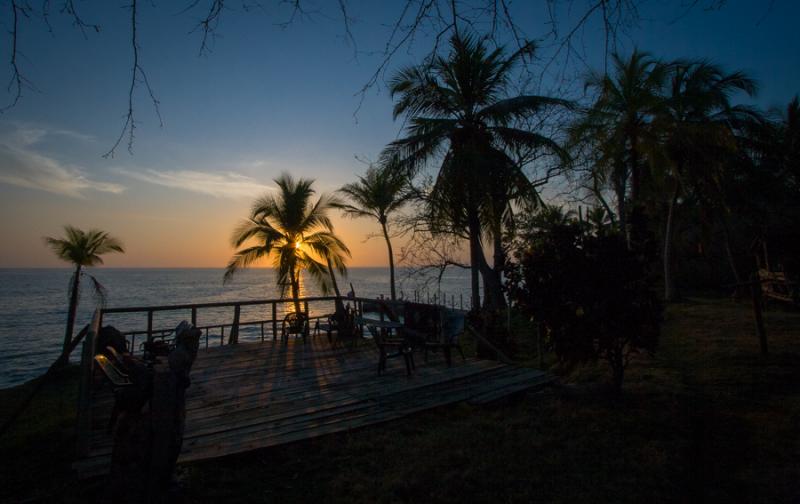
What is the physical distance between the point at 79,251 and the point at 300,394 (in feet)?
48.3

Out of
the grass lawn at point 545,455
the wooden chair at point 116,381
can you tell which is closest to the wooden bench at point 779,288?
the grass lawn at point 545,455

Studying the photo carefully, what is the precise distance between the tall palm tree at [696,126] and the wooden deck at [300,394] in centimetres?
1318

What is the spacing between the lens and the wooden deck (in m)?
4.72

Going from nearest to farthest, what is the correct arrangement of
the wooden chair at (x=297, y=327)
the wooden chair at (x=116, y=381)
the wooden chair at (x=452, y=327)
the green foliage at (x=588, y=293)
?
the wooden chair at (x=116, y=381) → the green foliage at (x=588, y=293) → the wooden chair at (x=452, y=327) → the wooden chair at (x=297, y=327)

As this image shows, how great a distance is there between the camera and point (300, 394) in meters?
6.46

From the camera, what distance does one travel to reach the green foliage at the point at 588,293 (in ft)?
18.4

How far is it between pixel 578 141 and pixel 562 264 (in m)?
12.5

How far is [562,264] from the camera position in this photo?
19.0 feet

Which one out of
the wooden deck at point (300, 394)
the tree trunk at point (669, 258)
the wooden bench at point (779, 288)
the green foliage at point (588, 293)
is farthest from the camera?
the tree trunk at point (669, 258)

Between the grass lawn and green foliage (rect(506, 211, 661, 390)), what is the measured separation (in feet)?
3.31

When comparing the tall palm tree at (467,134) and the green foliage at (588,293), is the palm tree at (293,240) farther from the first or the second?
the green foliage at (588,293)

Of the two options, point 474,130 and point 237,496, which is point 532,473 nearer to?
point 237,496

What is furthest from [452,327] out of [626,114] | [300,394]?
[626,114]

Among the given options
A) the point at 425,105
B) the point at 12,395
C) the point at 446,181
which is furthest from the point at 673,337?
the point at 12,395
